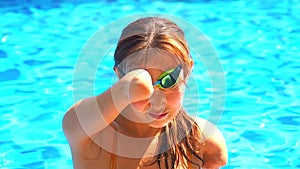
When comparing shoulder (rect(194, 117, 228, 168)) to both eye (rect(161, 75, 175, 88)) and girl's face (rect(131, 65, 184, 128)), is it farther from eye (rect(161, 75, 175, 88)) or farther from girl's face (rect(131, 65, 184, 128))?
eye (rect(161, 75, 175, 88))

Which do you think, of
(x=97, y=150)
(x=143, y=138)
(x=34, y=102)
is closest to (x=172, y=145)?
(x=143, y=138)

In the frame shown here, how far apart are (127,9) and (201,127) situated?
509 cm

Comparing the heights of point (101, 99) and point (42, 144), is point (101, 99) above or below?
below

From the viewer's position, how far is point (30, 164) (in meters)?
3.97

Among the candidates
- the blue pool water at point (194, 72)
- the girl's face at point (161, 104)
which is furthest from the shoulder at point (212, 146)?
the girl's face at point (161, 104)

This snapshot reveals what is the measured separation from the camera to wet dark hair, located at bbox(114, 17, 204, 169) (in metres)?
2.26

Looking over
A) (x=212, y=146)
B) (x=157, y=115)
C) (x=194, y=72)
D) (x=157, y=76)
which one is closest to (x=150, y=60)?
(x=157, y=76)

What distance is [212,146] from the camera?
270cm

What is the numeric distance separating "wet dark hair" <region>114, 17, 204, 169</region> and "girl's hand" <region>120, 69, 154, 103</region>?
41 cm

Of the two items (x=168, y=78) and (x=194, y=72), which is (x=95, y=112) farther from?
(x=194, y=72)

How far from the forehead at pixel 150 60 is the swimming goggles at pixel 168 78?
0.05m

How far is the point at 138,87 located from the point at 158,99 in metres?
0.29

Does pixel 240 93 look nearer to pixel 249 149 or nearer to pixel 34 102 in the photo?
pixel 249 149

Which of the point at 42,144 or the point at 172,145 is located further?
the point at 42,144
